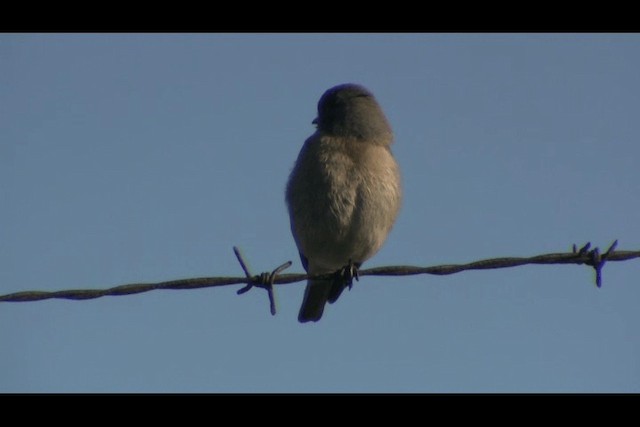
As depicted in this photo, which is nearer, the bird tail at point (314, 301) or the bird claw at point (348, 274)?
the bird claw at point (348, 274)

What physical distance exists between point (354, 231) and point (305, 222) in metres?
0.43

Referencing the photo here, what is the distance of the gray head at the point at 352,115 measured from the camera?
8.20 meters

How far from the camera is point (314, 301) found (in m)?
8.59

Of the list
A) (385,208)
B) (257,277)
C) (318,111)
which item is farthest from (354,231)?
(257,277)

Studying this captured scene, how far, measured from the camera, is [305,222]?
772 cm

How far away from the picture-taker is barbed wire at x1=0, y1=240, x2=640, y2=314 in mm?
4898

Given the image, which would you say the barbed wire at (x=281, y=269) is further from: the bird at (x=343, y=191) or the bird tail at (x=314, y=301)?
the bird tail at (x=314, y=301)

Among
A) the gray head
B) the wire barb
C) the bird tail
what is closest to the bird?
the gray head

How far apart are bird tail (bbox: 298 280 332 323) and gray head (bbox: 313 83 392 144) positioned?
148 cm

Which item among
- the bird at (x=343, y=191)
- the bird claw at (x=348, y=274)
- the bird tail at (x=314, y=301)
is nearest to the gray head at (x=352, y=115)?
the bird at (x=343, y=191)

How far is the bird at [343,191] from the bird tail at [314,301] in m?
0.12

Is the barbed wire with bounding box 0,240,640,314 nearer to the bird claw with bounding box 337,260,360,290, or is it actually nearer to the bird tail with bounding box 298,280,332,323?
the bird claw with bounding box 337,260,360,290

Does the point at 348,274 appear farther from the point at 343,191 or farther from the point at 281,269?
the point at 281,269

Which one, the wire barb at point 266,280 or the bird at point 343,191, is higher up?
the bird at point 343,191
